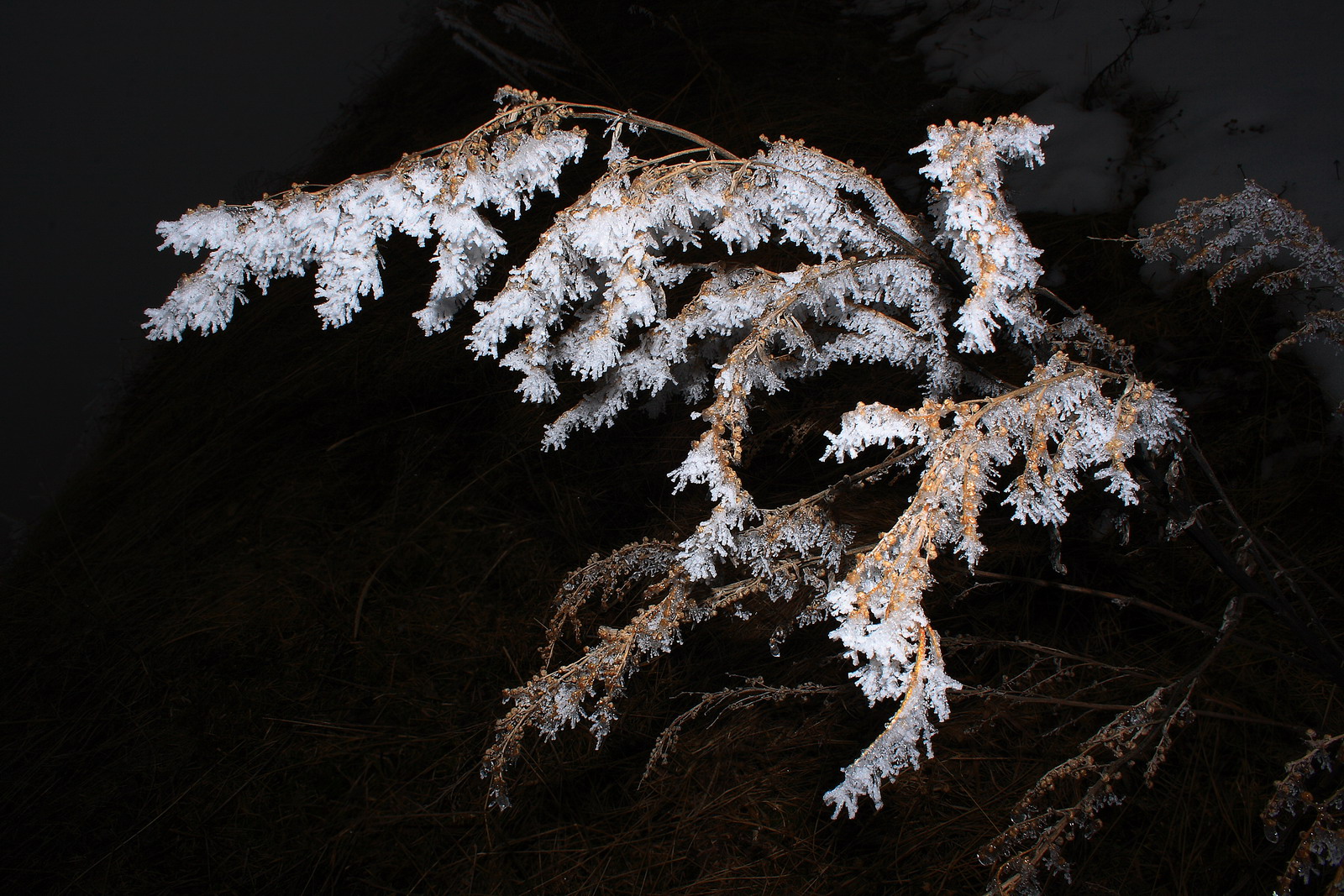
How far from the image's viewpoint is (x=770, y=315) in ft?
3.66

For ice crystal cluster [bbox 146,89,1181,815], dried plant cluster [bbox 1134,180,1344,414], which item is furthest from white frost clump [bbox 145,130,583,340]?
dried plant cluster [bbox 1134,180,1344,414]

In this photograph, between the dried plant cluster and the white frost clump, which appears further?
the dried plant cluster

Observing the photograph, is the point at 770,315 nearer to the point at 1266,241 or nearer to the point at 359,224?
the point at 359,224

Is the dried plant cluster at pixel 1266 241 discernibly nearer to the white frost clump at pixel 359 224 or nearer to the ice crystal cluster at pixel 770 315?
the ice crystal cluster at pixel 770 315

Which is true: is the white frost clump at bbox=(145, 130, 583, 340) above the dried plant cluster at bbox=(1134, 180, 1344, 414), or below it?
above

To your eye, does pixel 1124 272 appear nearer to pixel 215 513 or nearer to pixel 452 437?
pixel 452 437

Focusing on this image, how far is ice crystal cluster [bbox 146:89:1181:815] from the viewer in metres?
0.91

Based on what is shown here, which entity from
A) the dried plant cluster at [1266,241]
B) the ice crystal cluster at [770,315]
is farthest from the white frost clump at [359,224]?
the dried plant cluster at [1266,241]

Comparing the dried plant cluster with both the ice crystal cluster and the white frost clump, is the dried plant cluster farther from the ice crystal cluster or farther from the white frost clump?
the white frost clump

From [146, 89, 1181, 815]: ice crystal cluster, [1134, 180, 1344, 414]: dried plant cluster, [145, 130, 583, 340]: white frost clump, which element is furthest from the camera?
[1134, 180, 1344, 414]: dried plant cluster

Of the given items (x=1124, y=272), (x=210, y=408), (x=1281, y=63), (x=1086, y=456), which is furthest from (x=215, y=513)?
(x=1281, y=63)

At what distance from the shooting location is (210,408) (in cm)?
284

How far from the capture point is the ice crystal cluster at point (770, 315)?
35.8 inches

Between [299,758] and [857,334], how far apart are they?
1.69 meters
